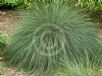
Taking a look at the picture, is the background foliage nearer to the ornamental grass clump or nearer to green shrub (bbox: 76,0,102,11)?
green shrub (bbox: 76,0,102,11)

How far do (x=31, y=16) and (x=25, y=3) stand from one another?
2.59 m

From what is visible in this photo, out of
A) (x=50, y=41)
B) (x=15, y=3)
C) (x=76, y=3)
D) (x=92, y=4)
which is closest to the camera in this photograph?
(x=50, y=41)

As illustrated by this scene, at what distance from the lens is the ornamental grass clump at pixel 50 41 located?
598 cm

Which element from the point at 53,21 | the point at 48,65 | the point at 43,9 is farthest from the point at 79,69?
the point at 43,9

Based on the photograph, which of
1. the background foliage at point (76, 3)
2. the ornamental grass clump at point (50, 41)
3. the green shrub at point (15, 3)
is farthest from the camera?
the green shrub at point (15, 3)

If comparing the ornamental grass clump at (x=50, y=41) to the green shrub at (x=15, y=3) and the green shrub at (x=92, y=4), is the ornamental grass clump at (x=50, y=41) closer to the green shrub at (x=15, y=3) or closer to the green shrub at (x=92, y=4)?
the green shrub at (x=92, y=4)

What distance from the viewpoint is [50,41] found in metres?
6.07

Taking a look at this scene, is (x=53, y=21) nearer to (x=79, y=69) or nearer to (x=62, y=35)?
(x=62, y=35)

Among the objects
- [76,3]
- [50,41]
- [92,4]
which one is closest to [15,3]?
[76,3]

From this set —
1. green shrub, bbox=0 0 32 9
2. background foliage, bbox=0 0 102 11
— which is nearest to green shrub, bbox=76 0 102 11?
background foliage, bbox=0 0 102 11

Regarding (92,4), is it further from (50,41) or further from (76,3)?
(50,41)

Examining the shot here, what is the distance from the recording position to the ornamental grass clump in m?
5.98

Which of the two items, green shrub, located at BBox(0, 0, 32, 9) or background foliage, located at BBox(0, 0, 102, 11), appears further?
green shrub, located at BBox(0, 0, 32, 9)

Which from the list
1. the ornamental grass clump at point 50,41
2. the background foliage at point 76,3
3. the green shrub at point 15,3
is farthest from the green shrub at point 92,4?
the ornamental grass clump at point 50,41
